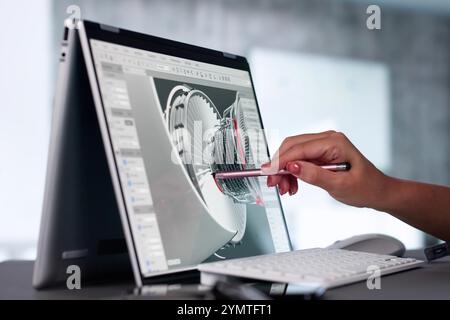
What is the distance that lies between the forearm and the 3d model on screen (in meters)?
0.22

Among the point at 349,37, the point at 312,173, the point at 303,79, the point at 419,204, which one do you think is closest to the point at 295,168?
the point at 312,173

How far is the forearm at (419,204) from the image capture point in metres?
0.86

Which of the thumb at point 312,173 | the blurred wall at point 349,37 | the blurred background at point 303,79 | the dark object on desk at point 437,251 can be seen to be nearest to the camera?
the thumb at point 312,173

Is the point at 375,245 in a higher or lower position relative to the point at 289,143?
lower

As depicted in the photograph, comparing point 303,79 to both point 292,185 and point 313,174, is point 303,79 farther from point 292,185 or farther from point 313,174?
point 313,174

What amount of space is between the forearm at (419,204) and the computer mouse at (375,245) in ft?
0.16

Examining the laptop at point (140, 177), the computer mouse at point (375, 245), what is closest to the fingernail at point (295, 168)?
the laptop at point (140, 177)

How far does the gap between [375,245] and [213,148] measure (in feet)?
1.08

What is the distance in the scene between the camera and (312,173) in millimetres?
779

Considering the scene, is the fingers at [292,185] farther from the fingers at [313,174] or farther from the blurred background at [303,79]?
the blurred background at [303,79]

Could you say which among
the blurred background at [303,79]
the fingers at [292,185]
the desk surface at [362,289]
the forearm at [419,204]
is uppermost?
the blurred background at [303,79]

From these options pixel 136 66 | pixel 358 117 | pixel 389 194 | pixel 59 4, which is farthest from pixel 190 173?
pixel 358 117

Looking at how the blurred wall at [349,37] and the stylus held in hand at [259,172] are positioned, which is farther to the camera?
the blurred wall at [349,37]

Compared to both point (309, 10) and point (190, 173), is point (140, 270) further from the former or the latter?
point (309, 10)
